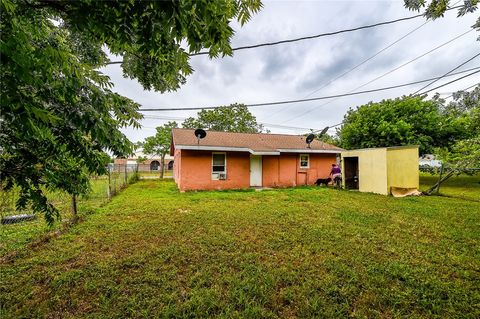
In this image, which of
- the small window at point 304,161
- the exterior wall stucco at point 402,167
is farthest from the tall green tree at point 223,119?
the exterior wall stucco at point 402,167

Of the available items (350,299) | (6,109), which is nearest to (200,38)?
(6,109)

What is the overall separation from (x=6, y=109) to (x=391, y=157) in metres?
13.1

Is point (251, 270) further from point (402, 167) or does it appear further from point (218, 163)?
point (402, 167)

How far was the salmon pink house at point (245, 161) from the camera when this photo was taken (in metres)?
12.7

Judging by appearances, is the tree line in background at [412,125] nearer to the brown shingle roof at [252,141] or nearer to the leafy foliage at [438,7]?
the brown shingle roof at [252,141]

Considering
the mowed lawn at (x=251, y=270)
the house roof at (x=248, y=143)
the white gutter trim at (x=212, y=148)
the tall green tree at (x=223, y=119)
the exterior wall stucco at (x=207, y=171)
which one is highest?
the tall green tree at (x=223, y=119)

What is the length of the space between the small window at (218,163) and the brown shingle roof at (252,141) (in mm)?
674

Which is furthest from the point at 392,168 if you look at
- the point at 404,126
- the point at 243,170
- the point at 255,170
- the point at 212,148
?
the point at 212,148

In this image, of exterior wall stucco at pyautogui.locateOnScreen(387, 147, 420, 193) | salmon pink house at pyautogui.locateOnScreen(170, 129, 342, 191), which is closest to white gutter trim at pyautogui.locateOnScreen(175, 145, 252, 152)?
salmon pink house at pyautogui.locateOnScreen(170, 129, 342, 191)

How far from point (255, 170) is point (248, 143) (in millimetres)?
2149

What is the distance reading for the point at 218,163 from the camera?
1336cm

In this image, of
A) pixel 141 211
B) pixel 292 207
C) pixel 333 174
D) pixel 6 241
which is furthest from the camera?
pixel 333 174

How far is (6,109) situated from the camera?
47.3 inches

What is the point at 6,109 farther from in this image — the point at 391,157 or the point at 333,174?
the point at 333,174
